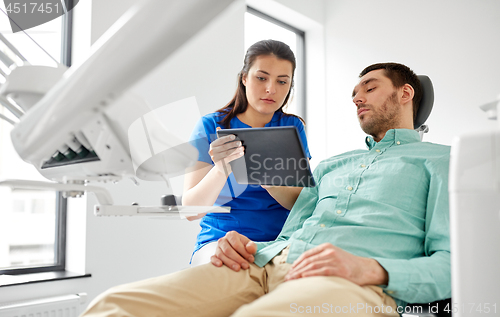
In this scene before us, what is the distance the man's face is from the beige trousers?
23.1 inches

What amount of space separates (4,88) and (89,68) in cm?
31

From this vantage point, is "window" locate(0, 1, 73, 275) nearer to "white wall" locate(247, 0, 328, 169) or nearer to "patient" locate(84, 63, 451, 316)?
"patient" locate(84, 63, 451, 316)

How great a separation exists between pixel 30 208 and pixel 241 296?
1.54m

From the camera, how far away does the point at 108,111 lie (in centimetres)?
60

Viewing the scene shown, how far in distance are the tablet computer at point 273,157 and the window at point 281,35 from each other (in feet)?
6.74

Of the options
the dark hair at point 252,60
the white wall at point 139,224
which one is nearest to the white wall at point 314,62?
the white wall at point 139,224

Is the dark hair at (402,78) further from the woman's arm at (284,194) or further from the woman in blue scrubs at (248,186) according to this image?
the woman's arm at (284,194)

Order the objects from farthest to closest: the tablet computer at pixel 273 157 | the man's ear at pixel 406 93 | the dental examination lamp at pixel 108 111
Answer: the man's ear at pixel 406 93 → the tablet computer at pixel 273 157 → the dental examination lamp at pixel 108 111

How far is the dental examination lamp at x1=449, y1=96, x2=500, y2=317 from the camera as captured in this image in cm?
62

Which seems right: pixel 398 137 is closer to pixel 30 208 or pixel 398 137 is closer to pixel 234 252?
pixel 234 252

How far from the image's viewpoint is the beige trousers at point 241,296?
748 mm

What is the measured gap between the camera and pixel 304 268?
887 millimetres
